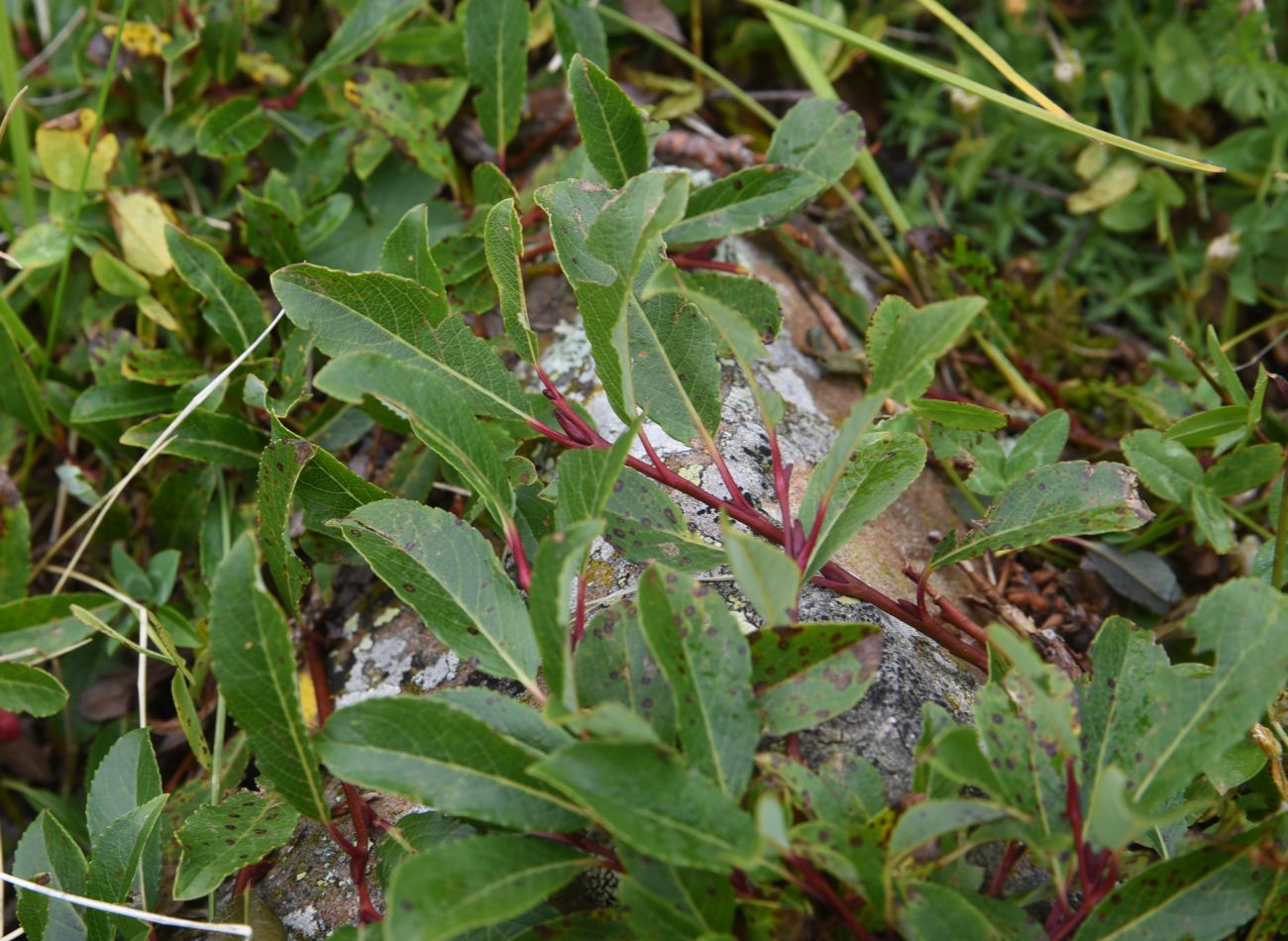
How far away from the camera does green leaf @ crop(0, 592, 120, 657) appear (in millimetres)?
1726

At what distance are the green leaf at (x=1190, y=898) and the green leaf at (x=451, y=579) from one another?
2.11ft

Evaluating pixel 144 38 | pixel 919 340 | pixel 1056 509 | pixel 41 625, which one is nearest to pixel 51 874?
pixel 41 625

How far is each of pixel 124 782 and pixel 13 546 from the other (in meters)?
→ 0.66

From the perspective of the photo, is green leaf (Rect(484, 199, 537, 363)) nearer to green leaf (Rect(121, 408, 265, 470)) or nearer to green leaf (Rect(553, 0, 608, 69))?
green leaf (Rect(121, 408, 265, 470))

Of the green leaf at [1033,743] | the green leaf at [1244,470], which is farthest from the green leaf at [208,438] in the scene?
the green leaf at [1244,470]

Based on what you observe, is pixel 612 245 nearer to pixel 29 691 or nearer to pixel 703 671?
pixel 703 671

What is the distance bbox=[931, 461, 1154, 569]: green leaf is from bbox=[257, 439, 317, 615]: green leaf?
0.85m

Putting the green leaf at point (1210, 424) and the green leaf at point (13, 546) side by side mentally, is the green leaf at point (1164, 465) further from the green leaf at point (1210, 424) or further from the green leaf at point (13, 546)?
the green leaf at point (13, 546)

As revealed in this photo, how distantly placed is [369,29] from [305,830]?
155 centimetres

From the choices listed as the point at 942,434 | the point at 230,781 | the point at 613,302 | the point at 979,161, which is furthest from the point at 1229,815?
the point at 979,161

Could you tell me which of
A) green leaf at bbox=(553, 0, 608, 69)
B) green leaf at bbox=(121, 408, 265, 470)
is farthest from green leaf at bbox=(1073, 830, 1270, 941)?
green leaf at bbox=(553, 0, 608, 69)

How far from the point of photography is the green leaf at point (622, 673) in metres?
1.11

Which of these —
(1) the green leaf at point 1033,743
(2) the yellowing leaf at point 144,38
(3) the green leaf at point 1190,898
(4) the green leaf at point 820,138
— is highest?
(2) the yellowing leaf at point 144,38

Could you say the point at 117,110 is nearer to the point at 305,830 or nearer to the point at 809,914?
the point at 305,830
